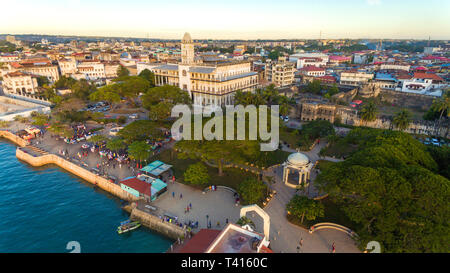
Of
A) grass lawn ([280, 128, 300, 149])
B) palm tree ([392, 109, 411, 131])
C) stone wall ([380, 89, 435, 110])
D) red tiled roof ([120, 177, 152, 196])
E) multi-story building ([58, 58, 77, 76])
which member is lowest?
red tiled roof ([120, 177, 152, 196])

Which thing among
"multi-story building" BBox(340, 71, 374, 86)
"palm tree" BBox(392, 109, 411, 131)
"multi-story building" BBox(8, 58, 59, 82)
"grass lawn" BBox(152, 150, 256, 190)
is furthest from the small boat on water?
"multi-story building" BBox(8, 58, 59, 82)

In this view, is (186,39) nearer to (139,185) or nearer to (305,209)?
(139,185)

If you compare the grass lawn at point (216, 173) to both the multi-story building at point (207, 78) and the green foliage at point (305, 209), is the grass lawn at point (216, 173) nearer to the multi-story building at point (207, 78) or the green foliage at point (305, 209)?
the green foliage at point (305, 209)

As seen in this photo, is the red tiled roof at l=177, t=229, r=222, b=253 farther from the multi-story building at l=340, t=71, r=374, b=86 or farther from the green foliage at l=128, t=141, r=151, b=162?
the multi-story building at l=340, t=71, r=374, b=86

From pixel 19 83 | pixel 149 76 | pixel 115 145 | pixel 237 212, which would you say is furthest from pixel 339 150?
pixel 19 83
